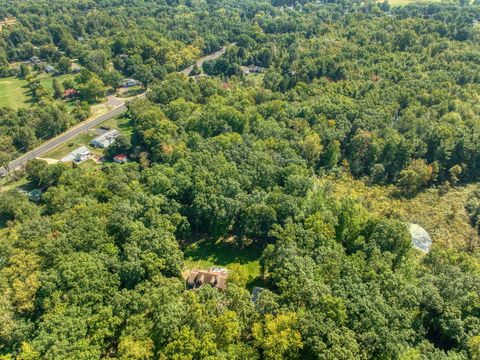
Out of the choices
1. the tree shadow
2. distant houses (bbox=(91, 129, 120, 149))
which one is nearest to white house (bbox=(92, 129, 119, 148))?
distant houses (bbox=(91, 129, 120, 149))

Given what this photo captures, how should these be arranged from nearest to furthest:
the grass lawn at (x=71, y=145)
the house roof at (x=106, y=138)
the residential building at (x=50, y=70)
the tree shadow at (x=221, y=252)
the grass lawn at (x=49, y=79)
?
the tree shadow at (x=221, y=252) < the grass lawn at (x=71, y=145) < the house roof at (x=106, y=138) < the grass lawn at (x=49, y=79) < the residential building at (x=50, y=70)

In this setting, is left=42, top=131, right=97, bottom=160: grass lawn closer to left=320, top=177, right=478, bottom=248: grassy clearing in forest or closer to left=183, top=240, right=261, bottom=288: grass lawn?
left=183, top=240, right=261, bottom=288: grass lawn

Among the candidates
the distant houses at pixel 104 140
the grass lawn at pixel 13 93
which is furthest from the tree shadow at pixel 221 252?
the grass lawn at pixel 13 93

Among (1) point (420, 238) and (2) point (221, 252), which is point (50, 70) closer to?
(2) point (221, 252)

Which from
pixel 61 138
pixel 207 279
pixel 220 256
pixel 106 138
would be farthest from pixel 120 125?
pixel 207 279

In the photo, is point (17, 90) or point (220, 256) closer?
point (220, 256)

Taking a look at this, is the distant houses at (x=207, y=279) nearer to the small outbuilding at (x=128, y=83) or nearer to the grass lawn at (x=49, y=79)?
the small outbuilding at (x=128, y=83)
